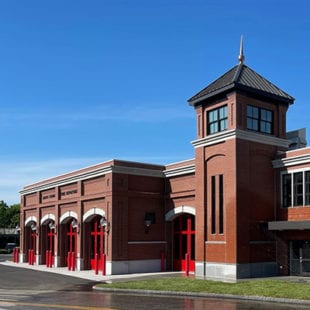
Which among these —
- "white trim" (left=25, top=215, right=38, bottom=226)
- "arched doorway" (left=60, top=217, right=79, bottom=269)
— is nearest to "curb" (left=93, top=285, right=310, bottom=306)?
"arched doorway" (left=60, top=217, right=79, bottom=269)

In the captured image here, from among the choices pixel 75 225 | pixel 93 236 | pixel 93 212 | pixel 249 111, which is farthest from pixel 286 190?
pixel 75 225

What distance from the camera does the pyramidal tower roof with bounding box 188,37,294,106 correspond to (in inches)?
1055

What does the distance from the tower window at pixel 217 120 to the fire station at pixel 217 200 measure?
5 cm

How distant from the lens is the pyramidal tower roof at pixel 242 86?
26.8 metres

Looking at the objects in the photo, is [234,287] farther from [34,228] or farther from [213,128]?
[34,228]

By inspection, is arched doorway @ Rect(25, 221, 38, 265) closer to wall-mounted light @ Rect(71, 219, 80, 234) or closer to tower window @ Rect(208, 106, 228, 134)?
wall-mounted light @ Rect(71, 219, 80, 234)

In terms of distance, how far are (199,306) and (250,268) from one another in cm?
1007

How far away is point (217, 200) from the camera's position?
27297 mm

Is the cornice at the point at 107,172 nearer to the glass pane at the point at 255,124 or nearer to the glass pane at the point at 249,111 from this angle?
the glass pane at the point at 255,124

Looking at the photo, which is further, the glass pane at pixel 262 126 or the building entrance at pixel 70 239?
the building entrance at pixel 70 239

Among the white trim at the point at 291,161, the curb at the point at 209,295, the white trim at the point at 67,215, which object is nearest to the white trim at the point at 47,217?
the white trim at the point at 67,215

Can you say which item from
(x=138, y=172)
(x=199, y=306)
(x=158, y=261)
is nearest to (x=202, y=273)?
(x=158, y=261)

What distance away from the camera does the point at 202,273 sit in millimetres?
27344

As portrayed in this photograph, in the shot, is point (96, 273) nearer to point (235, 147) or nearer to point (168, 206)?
point (168, 206)
